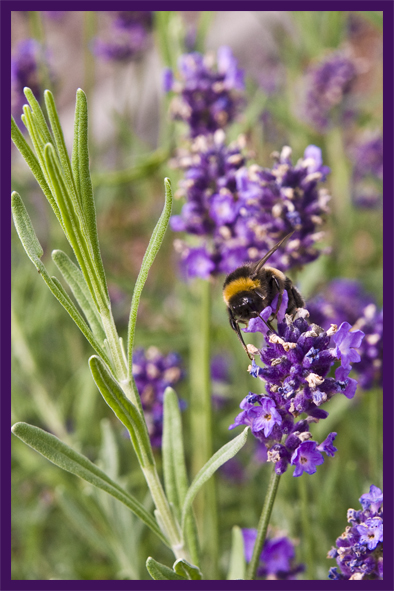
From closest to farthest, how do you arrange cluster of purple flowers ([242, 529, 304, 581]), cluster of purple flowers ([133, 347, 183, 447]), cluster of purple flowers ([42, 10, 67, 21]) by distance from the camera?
cluster of purple flowers ([242, 529, 304, 581]), cluster of purple flowers ([133, 347, 183, 447]), cluster of purple flowers ([42, 10, 67, 21])

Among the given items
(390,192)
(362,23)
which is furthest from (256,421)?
(362,23)

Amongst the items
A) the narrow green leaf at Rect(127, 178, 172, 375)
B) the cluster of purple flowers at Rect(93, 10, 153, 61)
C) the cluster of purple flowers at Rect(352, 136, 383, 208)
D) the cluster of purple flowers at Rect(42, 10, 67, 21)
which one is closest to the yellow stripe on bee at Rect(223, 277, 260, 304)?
the narrow green leaf at Rect(127, 178, 172, 375)

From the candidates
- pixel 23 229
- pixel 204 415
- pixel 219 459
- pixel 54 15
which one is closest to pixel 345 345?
pixel 219 459

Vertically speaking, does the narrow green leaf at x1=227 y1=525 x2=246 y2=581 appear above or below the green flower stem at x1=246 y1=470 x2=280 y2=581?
below

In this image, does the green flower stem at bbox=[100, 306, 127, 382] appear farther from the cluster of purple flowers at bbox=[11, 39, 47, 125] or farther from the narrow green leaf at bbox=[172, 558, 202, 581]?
the cluster of purple flowers at bbox=[11, 39, 47, 125]

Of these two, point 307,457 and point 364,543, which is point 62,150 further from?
point 364,543

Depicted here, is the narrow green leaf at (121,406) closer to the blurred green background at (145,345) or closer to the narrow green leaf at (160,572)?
the narrow green leaf at (160,572)

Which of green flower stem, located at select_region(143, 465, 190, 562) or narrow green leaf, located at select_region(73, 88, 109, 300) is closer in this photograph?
narrow green leaf, located at select_region(73, 88, 109, 300)

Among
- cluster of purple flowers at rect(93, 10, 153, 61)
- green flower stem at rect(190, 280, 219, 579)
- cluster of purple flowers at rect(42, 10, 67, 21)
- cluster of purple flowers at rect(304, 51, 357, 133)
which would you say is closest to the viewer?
green flower stem at rect(190, 280, 219, 579)

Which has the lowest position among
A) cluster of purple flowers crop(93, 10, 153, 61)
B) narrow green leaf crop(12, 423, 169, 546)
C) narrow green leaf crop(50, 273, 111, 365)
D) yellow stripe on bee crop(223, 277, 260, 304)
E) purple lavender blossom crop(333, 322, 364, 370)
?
narrow green leaf crop(12, 423, 169, 546)

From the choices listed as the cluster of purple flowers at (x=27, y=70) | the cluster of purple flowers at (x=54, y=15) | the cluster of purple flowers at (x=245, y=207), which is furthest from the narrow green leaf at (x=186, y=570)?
the cluster of purple flowers at (x=54, y=15)
